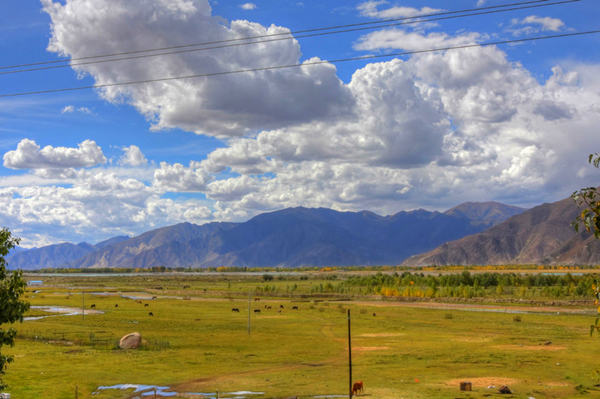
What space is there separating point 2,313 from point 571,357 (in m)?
37.1

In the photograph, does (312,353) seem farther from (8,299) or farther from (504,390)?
(8,299)

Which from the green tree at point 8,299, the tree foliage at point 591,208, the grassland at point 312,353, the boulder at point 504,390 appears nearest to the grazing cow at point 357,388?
the grassland at point 312,353

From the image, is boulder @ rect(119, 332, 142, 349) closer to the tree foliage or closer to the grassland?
the grassland

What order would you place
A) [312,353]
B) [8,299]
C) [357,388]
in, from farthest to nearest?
1. [312,353]
2. [357,388]
3. [8,299]

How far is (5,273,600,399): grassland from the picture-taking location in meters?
31.7

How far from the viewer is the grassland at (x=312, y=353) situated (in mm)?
31734

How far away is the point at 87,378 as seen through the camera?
3456cm

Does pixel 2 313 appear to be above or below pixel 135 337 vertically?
above

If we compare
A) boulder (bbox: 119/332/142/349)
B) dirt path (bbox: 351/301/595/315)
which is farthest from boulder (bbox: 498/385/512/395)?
dirt path (bbox: 351/301/595/315)

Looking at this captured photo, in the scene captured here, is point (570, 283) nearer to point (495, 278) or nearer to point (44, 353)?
point (495, 278)

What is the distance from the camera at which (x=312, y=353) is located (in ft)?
148

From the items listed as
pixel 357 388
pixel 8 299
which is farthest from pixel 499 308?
pixel 8 299

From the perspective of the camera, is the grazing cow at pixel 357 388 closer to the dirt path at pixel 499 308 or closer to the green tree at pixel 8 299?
the green tree at pixel 8 299

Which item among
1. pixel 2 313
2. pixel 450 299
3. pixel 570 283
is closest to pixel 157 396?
pixel 2 313
